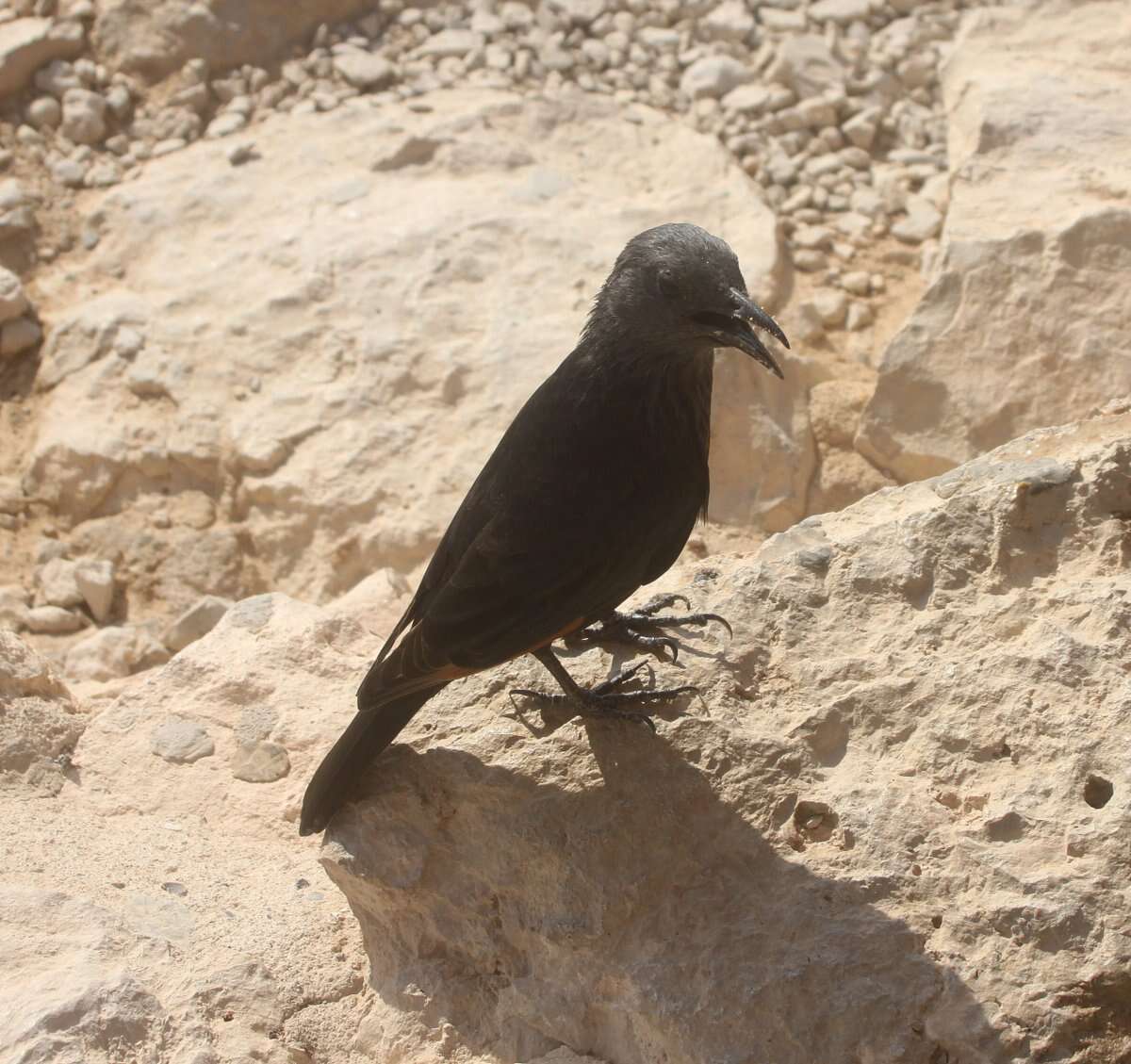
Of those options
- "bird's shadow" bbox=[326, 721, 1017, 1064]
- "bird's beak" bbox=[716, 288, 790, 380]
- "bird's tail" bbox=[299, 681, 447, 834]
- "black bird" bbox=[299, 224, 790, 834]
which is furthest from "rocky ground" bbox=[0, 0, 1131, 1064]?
"bird's beak" bbox=[716, 288, 790, 380]

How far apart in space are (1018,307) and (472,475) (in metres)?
2.39

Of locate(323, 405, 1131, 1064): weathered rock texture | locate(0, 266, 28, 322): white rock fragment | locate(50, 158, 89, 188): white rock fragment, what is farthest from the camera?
locate(50, 158, 89, 188): white rock fragment

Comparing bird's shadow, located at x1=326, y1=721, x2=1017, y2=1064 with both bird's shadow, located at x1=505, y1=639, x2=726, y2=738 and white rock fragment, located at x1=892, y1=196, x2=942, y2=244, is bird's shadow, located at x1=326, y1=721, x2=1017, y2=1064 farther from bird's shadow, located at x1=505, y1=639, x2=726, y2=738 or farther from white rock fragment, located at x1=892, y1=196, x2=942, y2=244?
white rock fragment, located at x1=892, y1=196, x2=942, y2=244

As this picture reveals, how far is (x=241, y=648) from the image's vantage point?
15.3 feet

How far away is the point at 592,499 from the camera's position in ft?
11.4

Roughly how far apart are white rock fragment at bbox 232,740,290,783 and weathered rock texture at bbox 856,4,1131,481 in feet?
9.47

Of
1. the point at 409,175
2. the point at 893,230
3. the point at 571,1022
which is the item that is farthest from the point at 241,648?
the point at 893,230

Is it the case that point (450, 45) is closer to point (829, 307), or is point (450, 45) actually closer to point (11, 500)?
point (829, 307)

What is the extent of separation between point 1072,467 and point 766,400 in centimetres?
238

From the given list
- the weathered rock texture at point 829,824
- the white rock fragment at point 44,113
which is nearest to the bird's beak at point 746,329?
the weathered rock texture at point 829,824

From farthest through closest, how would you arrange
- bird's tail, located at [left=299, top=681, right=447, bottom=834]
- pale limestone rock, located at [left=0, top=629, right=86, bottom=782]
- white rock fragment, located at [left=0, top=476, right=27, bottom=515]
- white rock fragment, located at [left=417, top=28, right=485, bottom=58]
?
white rock fragment, located at [left=417, top=28, right=485, bottom=58] → white rock fragment, located at [left=0, top=476, right=27, bottom=515] → pale limestone rock, located at [left=0, top=629, right=86, bottom=782] → bird's tail, located at [left=299, top=681, right=447, bottom=834]

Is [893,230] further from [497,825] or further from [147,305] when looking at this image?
[497,825]

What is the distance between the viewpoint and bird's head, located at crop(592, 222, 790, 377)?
130 inches

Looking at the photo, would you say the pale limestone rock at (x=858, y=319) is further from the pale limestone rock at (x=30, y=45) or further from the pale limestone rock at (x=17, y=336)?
the pale limestone rock at (x=30, y=45)
